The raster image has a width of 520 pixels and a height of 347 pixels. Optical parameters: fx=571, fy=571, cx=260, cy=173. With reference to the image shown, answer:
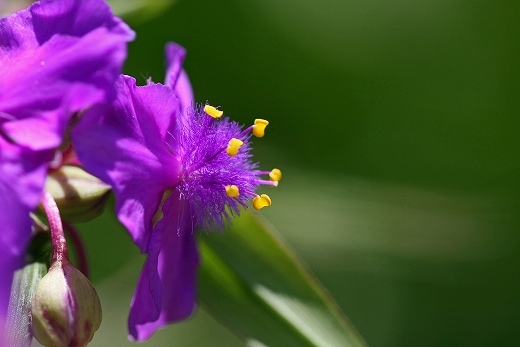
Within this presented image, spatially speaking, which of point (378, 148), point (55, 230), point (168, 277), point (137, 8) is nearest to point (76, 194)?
point (55, 230)

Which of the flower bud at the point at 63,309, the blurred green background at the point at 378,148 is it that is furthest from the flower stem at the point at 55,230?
the blurred green background at the point at 378,148

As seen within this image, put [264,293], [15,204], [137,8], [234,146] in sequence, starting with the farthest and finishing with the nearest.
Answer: [137,8] → [264,293] → [234,146] → [15,204]

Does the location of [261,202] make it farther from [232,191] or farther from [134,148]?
[134,148]

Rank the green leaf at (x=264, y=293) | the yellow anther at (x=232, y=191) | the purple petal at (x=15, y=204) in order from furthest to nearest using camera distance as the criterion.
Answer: the green leaf at (x=264, y=293), the yellow anther at (x=232, y=191), the purple petal at (x=15, y=204)

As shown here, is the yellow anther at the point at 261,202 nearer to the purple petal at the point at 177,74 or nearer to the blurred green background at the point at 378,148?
the purple petal at the point at 177,74

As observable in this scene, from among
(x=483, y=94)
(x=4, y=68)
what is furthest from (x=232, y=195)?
(x=483, y=94)

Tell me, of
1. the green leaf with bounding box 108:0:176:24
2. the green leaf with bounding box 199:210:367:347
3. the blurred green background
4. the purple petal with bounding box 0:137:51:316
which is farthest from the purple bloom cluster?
the blurred green background

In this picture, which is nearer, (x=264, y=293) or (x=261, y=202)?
(x=261, y=202)
